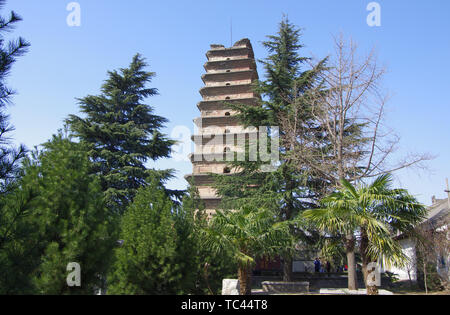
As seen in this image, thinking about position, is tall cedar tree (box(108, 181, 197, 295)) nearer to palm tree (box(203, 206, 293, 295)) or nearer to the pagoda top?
palm tree (box(203, 206, 293, 295))

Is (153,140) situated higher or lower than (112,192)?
higher

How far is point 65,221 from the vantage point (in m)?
7.25

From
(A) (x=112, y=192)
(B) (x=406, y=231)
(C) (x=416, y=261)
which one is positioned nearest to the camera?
(B) (x=406, y=231)

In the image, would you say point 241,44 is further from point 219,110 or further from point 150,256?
point 150,256

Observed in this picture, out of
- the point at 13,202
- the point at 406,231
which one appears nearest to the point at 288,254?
the point at 406,231

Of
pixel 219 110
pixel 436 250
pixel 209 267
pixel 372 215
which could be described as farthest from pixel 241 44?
pixel 372 215

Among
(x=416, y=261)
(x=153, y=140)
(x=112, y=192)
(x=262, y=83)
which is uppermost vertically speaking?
(x=262, y=83)

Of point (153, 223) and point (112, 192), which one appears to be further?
point (112, 192)

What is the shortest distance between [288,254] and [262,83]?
11.8m

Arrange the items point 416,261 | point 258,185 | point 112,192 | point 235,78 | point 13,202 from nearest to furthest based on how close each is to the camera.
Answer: point 13,202 < point 416,261 < point 112,192 < point 258,185 < point 235,78

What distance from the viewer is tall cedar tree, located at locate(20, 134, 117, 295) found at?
6.92 m

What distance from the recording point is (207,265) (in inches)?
483

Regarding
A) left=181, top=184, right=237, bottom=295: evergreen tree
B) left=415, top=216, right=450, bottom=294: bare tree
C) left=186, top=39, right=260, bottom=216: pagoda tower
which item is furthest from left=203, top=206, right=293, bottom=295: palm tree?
left=186, top=39, right=260, bottom=216: pagoda tower
